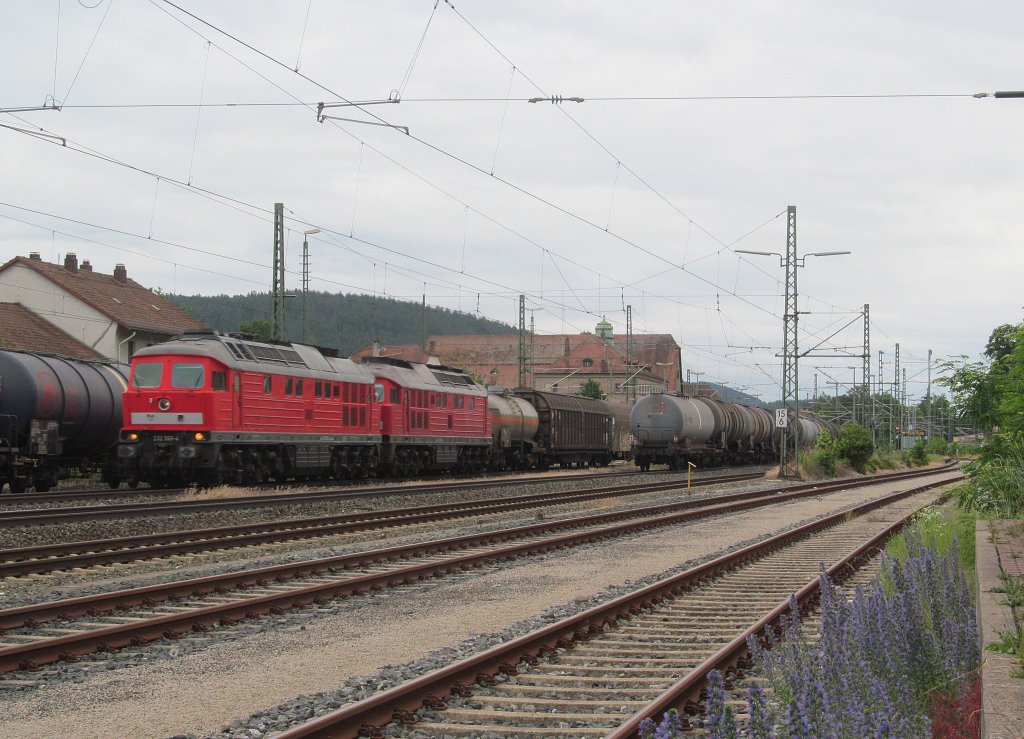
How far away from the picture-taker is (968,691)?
20.5ft

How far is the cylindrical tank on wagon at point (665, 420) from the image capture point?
46969 mm

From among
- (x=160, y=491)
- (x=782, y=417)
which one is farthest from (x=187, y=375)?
(x=782, y=417)

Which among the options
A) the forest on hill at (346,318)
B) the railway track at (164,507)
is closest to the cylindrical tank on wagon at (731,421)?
the railway track at (164,507)

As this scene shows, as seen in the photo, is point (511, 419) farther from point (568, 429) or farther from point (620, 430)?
point (620, 430)

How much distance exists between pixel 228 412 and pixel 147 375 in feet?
7.09

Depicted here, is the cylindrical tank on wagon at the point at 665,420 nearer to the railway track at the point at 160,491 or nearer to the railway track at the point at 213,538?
the railway track at the point at 160,491

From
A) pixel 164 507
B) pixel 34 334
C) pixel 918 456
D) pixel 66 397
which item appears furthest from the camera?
pixel 918 456

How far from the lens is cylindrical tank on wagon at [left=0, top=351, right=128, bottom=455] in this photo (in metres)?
26.1

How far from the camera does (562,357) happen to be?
5020 inches

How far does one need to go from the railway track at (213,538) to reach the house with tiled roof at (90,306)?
123 ft

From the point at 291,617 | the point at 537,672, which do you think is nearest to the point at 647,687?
the point at 537,672

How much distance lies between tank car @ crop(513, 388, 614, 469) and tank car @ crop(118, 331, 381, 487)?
1739cm

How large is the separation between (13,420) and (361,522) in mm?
11024

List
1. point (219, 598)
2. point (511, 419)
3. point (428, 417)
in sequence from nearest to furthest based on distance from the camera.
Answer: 1. point (219, 598)
2. point (428, 417)
3. point (511, 419)
